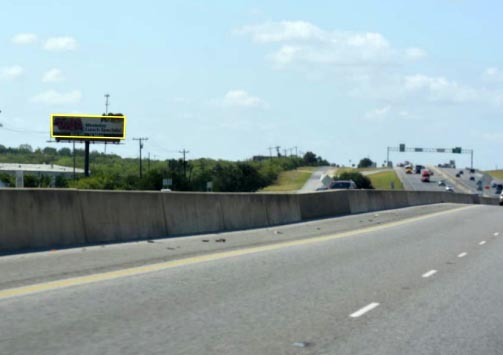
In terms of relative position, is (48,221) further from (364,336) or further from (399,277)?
(364,336)

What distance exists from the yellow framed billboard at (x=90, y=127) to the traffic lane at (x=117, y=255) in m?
82.7

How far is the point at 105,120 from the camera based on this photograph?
10912cm

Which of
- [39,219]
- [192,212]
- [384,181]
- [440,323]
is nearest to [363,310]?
[440,323]

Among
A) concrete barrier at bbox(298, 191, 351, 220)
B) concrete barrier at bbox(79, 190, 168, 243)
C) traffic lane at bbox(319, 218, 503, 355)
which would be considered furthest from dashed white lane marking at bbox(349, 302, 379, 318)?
concrete barrier at bbox(298, 191, 351, 220)

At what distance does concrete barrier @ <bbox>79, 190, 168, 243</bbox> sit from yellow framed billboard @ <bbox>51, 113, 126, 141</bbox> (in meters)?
87.6

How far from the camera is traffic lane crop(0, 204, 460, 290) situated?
1463cm

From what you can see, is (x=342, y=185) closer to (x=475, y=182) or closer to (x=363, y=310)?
(x=363, y=310)

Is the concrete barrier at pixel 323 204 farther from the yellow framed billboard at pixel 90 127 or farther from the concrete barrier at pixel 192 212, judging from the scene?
the yellow framed billboard at pixel 90 127

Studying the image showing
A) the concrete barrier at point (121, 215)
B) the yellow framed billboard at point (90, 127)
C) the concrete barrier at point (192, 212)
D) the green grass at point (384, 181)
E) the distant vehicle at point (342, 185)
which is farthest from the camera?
the green grass at point (384, 181)

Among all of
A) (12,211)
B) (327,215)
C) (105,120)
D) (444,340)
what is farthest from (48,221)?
(105,120)

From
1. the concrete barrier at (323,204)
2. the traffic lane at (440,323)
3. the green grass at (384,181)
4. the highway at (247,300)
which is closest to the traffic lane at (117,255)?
the highway at (247,300)

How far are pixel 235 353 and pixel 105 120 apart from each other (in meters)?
102

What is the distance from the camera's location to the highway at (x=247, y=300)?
31.0ft

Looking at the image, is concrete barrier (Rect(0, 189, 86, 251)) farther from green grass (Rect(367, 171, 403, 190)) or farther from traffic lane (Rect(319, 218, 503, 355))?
green grass (Rect(367, 171, 403, 190))
